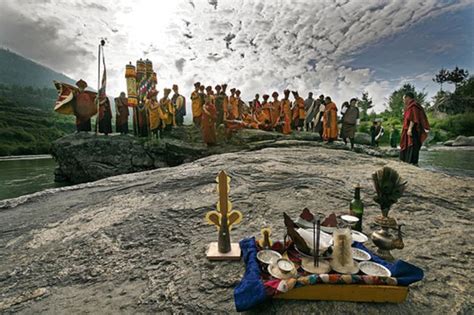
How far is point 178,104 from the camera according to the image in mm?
14742

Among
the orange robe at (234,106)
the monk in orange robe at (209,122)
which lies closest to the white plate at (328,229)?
the monk in orange robe at (209,122)

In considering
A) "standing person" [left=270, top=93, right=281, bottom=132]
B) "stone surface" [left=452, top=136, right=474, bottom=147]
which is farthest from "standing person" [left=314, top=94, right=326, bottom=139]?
"stone surface" [left=452, top=136, right=474, bottom=147]

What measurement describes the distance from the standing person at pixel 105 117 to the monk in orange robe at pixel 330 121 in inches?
424

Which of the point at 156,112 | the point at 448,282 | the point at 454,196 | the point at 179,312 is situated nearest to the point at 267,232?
the point at 179,312

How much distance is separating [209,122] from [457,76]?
42.0 m

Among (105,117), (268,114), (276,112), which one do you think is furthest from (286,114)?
(105,117)

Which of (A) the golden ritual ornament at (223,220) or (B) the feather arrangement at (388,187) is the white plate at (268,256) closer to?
(A) the golden ritual ornament at (223,220)

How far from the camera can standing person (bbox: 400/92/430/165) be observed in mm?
6102

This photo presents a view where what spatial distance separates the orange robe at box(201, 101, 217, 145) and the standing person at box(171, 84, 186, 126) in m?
4.52

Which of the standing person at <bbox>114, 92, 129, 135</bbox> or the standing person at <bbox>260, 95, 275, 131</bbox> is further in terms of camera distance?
the standing person at <bbox>114, 92, 129, 135</bbox>

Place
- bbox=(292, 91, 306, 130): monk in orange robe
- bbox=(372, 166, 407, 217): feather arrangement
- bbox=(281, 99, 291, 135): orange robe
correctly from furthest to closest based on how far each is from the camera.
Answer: bbox=(292, 91, 306, 130): monk in orange robe
bbox=(281, 99, 291, 135): orange robe
bbox=(372, 166, 407, 217): feather arrangement

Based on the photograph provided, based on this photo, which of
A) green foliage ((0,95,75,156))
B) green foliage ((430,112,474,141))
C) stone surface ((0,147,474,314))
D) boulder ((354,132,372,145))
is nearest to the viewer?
stone surface ((0,147,474,314))

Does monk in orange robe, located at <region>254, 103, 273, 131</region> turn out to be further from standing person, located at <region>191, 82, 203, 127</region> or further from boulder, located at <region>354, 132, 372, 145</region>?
boulder, located at <region>354, 132, 372, 145</region>

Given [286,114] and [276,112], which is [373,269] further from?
[276,112]
